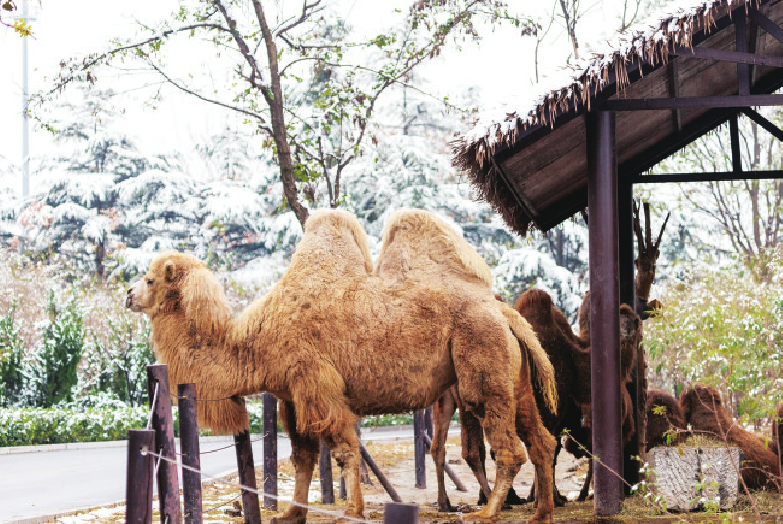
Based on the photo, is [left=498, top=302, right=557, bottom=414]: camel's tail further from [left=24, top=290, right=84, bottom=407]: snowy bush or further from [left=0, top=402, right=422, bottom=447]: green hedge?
[left=24, top=290, right=84, bottom=407]: snowy bush

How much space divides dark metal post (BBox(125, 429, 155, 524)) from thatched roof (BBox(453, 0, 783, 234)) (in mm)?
4113

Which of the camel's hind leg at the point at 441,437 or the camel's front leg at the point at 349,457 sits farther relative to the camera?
the camel's hind leg at the point at 441,437

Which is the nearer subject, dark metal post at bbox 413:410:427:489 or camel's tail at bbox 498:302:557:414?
camel's tail at bbox 498:302:557:414

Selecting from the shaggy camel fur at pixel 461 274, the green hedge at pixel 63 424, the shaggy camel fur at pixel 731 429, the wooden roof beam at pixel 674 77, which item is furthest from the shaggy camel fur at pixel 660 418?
the green hedge at pixel 63 424

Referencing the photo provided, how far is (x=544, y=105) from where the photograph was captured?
793 centimetres

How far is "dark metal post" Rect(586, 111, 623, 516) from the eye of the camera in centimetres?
816

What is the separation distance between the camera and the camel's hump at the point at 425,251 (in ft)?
27.2

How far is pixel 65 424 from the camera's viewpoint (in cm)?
1941

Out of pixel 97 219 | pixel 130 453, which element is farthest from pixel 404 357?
pixel 97 219

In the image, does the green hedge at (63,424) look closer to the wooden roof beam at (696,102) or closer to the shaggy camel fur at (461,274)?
the shaggy camel fur at (461,274)

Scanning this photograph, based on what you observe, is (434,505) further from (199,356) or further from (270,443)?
(199,356)

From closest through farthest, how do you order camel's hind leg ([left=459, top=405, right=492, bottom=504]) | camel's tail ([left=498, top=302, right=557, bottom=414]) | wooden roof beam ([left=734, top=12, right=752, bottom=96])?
wooden roof beam ([left=734, top=12, right=752, bottom=96]), camel's tail ([left=498, top=302, right=557, bottom=414]), camel's hind leg ([left=459, top=405, right=492, bottom=504])

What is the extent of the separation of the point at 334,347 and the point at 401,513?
371cm

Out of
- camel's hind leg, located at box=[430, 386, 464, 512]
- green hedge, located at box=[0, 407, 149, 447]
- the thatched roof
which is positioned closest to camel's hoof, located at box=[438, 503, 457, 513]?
camel's hind leg, located at box=[430, 386, 464, 512]
